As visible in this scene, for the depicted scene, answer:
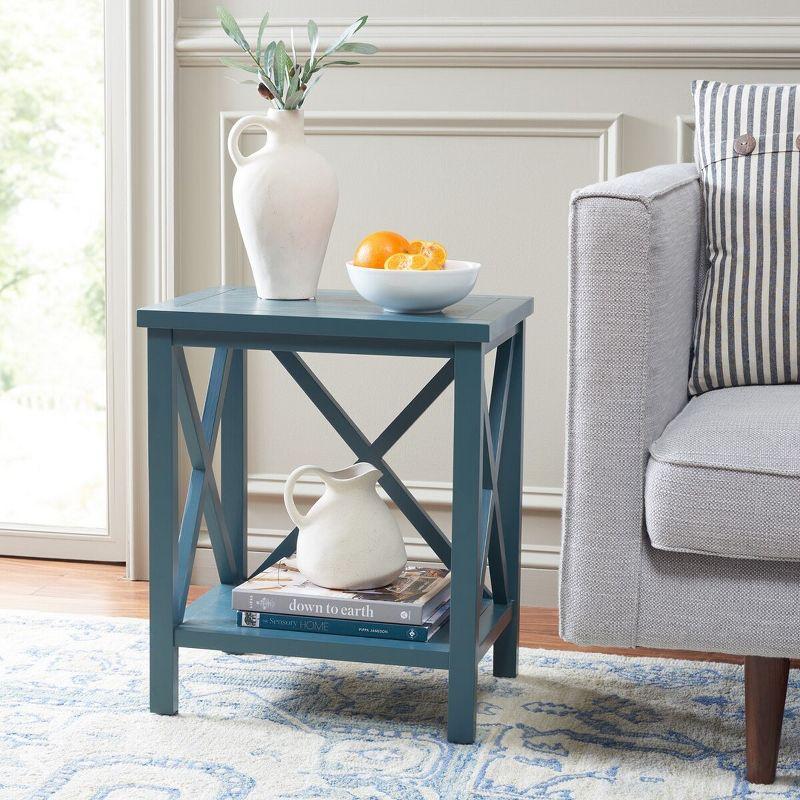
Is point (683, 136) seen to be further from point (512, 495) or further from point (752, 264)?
point (512, 495)

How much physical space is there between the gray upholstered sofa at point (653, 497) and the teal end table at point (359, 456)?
0.43 feet

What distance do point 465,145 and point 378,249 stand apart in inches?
24.8

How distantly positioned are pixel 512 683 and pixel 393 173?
92 cm

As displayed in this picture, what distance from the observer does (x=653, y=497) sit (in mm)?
1369

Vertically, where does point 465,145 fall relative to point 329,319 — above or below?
above

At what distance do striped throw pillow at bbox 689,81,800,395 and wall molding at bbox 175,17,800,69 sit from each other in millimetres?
305

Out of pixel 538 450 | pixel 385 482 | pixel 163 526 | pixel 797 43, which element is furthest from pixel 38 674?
pixel 797 43

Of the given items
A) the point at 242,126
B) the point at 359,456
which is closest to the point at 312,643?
the point at 359,456

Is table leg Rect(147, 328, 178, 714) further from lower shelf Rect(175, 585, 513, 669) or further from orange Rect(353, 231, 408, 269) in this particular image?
orange Rect(353, 231, 408, 269)

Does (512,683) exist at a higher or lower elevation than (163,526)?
lower

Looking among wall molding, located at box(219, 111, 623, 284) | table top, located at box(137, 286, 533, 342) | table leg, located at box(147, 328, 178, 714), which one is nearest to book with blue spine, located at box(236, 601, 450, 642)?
table leg, located at box(147, 328, 178, 714)

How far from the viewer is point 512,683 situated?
175 centimetres

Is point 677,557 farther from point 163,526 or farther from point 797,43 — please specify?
point 797,43

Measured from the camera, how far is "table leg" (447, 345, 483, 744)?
1.46 m
